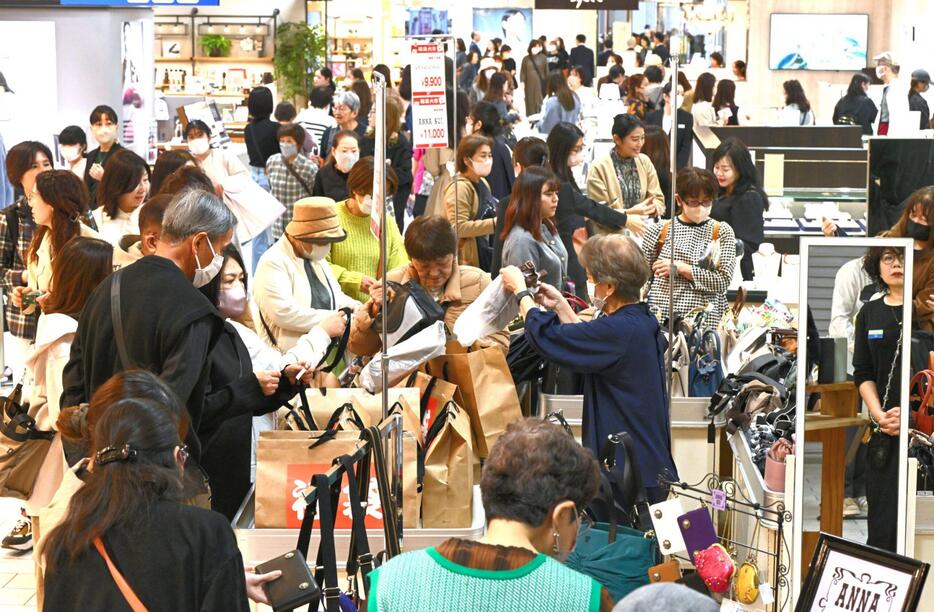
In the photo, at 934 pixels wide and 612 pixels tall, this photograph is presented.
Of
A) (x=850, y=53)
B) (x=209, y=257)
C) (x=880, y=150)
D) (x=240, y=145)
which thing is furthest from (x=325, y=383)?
(x=850, y=53)

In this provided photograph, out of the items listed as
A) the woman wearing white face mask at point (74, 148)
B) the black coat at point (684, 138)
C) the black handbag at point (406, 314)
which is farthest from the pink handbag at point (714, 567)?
the black coat at point (684, 138)

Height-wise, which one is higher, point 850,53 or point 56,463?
point 850,53

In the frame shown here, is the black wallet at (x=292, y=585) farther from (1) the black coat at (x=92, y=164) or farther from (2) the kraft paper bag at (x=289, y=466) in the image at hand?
(1) the black coat at (x=92, y=164)

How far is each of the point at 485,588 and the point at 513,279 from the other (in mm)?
2307

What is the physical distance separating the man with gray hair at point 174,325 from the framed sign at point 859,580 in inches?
60.6

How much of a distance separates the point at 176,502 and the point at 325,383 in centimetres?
227

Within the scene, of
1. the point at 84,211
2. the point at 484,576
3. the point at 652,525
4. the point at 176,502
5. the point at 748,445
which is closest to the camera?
the point at 484,576

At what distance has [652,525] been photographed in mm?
3346

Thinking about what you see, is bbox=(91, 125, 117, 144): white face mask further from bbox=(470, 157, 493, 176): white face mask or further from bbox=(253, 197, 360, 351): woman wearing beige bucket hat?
bbox=(253, 197, 360, 351): woman wearing beige bucket hat

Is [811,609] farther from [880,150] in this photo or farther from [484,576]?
[880,150]

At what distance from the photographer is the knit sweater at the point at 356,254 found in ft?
19.9

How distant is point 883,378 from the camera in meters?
3.64

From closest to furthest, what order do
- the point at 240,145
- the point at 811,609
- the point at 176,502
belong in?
1. the point at 176,502
2. the point at 811,609
3. the point at 240,145

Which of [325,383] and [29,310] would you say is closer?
[325,383]
